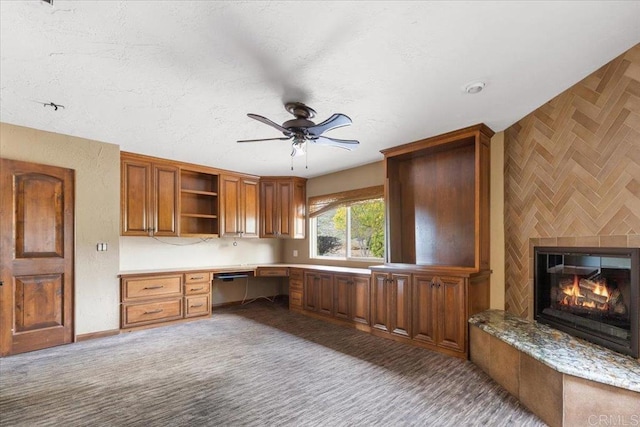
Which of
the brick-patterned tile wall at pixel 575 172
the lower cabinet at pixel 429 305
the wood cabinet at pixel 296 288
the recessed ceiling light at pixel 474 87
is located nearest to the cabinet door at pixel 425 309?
the lower cabinet at pixel 429 305

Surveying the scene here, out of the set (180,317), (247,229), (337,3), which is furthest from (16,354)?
(337,3)

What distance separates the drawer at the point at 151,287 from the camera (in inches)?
166

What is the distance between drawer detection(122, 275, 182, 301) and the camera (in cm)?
423

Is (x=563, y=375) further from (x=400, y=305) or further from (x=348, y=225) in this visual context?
(x=348, y=225)

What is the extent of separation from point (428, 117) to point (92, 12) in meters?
2.81

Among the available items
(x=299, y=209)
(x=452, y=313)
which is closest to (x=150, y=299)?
(x=299, y=209)

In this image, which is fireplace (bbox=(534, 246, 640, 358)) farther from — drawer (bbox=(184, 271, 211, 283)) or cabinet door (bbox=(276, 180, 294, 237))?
drawer (bbox=(184, 271, 211, 283))

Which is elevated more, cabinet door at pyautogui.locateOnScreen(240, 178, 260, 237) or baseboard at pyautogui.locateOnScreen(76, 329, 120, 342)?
cabinet door at pyautogui.locateOnScreen(240, 178, 260, 237)

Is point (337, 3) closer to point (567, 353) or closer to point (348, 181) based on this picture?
point (567, 353)

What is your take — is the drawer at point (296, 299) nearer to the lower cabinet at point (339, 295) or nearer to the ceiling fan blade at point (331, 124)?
the lower cabinet at point (339, 295)

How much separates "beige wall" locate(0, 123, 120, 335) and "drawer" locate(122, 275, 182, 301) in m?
0.14

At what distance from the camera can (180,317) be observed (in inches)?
185

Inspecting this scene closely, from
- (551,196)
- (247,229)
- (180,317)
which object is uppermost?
(551,196)

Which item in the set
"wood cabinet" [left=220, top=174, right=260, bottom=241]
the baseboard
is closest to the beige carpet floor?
the baseboard
